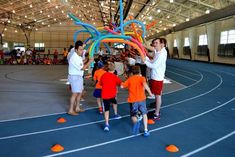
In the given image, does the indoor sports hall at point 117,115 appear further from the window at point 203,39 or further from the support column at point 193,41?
the support column at point 193,41

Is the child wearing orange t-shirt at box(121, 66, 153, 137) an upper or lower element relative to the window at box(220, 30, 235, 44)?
lower

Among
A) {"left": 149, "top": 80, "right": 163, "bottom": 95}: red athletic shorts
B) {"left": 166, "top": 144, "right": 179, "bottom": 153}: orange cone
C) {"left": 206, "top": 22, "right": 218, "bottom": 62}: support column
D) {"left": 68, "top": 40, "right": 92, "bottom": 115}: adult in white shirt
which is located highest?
{"left": 206, "top": 22, "right": 218, "bottom": 62}: support column

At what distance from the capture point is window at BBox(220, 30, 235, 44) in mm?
21156

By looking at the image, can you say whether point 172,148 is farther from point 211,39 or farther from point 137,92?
point 211,39

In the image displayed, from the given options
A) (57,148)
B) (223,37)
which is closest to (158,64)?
(57,148)

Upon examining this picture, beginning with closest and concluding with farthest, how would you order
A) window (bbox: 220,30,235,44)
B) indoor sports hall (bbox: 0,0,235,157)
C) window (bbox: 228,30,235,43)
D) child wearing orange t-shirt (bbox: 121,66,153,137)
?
indoor sports hall (bbox: 0,0,235,157), child wearing orange t-shirt (bbox: 121,66,153,137), window (bbox: 228,30,235,43), window (bbox: 220,30,235,44)

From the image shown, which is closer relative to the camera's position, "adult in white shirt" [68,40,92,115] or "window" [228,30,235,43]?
"adult in white shirt" [68,40,92,115]

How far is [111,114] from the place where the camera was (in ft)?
19.5

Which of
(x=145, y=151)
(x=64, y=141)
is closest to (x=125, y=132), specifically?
(x=145, y=151)

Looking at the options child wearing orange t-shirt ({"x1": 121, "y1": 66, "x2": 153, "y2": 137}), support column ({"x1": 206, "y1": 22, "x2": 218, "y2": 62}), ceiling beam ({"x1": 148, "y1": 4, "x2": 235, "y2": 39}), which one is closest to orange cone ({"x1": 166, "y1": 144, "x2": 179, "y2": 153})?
child wearing orange t-shirt ({"x1": 121, "y1": 66, "x2": 153, "y2": 137})

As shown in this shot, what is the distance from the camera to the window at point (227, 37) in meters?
21.2

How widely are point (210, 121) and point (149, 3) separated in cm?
1703

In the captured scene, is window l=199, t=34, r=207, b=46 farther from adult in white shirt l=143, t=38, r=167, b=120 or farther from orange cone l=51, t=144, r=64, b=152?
orange cone l=51, t=144, r=64, b=152

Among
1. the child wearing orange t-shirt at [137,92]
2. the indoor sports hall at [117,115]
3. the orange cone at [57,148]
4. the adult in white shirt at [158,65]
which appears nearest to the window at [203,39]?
the indoor sports hall at [117,115]
